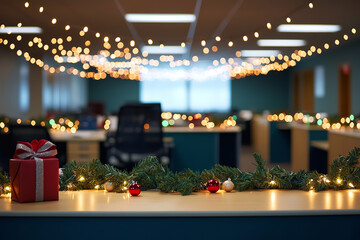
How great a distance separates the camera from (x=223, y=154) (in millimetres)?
7668

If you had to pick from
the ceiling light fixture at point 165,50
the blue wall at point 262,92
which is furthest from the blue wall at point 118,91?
the ceiling light fixture at point 165,50

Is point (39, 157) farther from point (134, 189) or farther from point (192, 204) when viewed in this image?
point (192, 204)

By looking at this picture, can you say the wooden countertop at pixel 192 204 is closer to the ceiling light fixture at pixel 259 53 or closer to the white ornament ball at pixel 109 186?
the white ornament ball at pixel 109 186

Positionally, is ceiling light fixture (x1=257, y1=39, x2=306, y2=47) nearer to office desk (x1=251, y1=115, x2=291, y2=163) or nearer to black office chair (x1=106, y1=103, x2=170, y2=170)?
office desk (x1=251, y1=115, x2=291, y2=163)

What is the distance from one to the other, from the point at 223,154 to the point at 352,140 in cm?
288

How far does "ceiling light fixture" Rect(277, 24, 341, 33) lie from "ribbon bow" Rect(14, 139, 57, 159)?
846 centimetres

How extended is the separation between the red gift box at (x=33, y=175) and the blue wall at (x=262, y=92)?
1984 centimetres

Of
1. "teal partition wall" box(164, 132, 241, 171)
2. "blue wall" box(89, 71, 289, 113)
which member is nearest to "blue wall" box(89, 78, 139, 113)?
"blue wall" box(89, 71, 289, 113)

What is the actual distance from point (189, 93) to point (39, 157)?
20.3m

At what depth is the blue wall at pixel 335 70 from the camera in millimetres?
13109

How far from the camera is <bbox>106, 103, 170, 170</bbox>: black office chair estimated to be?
4.88 metres

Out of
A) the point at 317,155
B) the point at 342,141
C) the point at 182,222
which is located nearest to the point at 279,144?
the point at 317,155

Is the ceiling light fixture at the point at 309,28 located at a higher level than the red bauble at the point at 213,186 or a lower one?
higher

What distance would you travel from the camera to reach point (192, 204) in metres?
1.67
